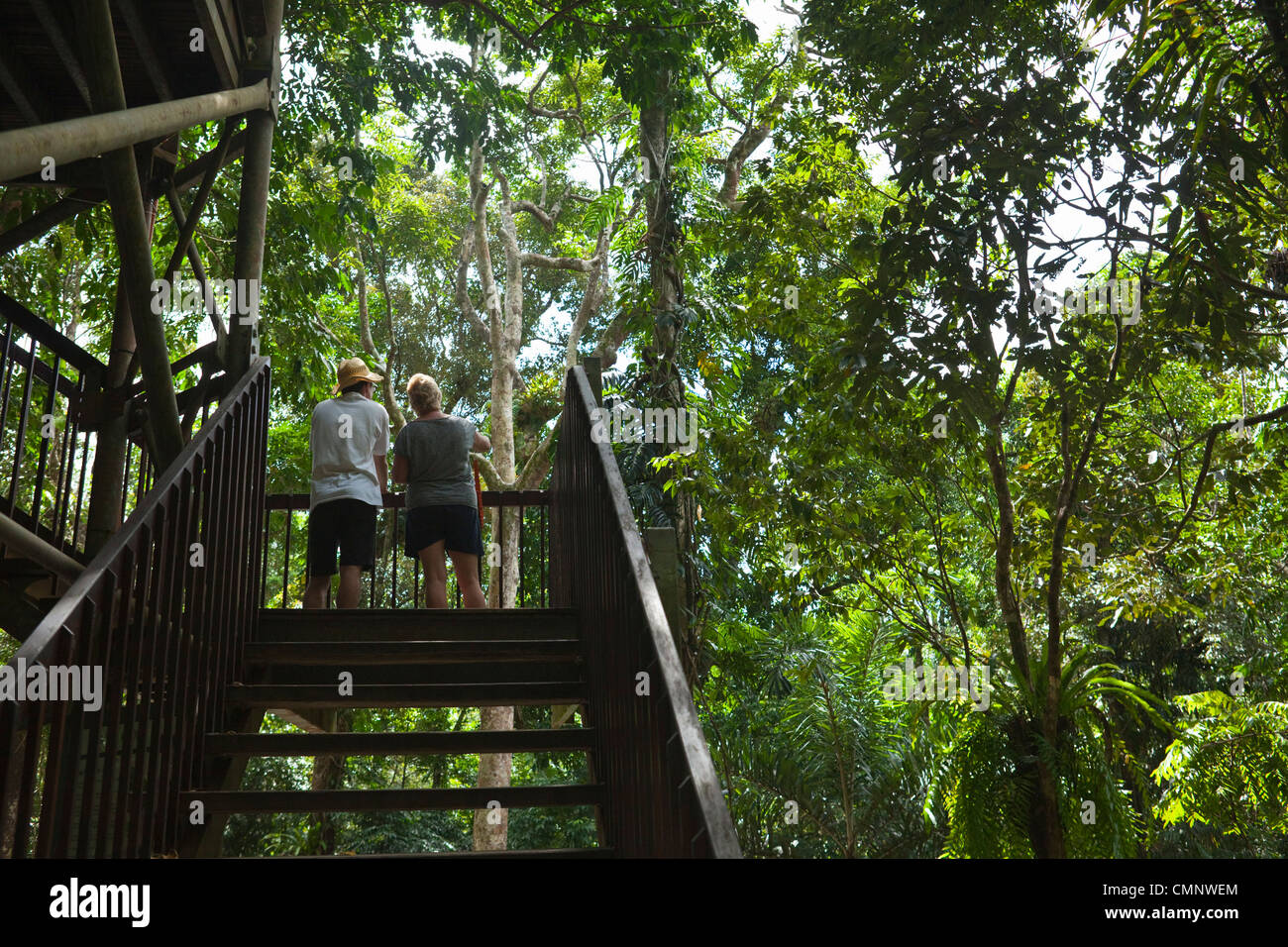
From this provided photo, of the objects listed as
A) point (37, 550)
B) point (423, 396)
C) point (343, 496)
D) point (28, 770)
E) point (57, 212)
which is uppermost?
point (57, 212)

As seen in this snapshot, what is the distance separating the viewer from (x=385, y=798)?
3.57m

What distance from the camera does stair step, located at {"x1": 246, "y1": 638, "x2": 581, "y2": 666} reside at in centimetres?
427

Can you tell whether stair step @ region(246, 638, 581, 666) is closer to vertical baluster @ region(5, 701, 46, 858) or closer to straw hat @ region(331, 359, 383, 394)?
straw hat @ region(331, 359, 383, 394)

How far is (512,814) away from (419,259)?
986cm

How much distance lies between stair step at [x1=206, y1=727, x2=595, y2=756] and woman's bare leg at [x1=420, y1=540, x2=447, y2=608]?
53.6 inches

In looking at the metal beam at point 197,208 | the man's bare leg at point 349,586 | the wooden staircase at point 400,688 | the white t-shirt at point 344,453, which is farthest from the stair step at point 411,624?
the metal beam at point 197,208

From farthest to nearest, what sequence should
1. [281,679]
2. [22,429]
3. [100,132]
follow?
1. [281,679]
2. [22,429]
3. [100,132]

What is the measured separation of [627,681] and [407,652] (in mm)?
1515

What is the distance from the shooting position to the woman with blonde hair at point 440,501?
5320mm

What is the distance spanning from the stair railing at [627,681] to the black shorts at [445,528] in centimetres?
53

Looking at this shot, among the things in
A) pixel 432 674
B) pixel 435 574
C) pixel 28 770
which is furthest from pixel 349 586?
pixel 28 770

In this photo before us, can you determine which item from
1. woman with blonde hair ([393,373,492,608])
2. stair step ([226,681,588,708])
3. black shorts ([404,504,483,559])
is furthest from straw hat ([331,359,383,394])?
stair step ([226,681,588,708])

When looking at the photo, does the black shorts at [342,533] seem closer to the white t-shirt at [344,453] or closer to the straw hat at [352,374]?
the white t-shirt at [344,453]

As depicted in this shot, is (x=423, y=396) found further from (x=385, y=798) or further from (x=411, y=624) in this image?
(x=385, y=798)
